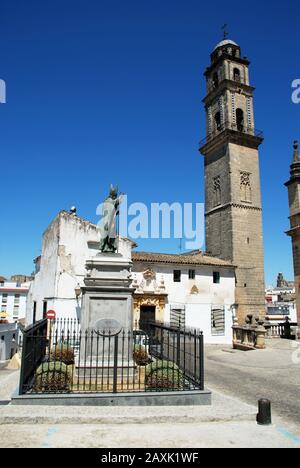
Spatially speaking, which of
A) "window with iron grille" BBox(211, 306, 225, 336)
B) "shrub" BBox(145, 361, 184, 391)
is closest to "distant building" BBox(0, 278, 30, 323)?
"window with iron grille" BBox(211, 306, 225, 336)

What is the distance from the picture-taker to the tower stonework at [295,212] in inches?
868

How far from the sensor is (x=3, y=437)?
5.06 m

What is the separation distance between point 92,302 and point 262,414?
440 centimetres

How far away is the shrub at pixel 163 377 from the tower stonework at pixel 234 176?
22.5 meters

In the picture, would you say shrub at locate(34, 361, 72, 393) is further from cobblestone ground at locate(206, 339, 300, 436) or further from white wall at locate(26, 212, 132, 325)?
white wall at locate(26, 212, 132, 325)

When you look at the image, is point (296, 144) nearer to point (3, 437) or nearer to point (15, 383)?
point (15, 383)

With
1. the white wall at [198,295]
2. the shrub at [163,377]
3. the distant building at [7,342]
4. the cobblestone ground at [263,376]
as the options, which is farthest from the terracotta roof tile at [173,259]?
the shrub at [163,377]

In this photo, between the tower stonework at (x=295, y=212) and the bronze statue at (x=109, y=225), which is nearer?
the bronze statue at (x=109, y=225)

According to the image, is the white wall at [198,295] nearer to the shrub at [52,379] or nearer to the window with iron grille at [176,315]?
the window with iron grille at [176,315]

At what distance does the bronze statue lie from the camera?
31.4 ft

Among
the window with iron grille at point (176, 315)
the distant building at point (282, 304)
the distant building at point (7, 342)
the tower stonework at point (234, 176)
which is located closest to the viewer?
the distant building at point (7, 342)

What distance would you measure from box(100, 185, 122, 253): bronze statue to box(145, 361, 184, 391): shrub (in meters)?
3.41
